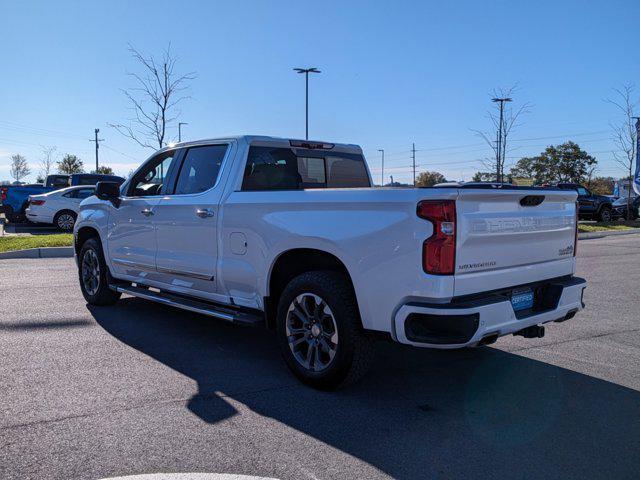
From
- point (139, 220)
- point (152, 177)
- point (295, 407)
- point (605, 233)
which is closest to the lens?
point (295, 407)

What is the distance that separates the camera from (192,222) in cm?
534

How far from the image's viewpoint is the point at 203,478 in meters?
2.94

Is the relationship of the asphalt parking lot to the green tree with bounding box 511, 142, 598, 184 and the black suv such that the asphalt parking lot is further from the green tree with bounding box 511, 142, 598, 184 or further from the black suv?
the green tree with bounding box 511, 142, 598, 184

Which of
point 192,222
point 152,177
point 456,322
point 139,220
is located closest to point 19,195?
point 152,177

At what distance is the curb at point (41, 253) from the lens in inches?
483

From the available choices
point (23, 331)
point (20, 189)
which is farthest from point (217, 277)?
point (20, 189)

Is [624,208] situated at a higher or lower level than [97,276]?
higher

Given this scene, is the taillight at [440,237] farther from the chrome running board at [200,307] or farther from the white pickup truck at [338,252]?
the chrome running board at [200,307]

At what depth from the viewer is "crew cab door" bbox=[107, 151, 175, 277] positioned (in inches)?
237

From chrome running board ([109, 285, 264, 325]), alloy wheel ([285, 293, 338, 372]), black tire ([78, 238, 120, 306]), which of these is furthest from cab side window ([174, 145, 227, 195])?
black tire ([78, 238, 120, 306])

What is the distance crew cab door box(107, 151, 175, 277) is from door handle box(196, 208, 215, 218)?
32.8 inches

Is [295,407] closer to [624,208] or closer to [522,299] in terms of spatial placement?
[522,299]

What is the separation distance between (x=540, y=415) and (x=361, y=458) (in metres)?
1.38

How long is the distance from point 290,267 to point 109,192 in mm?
2887
